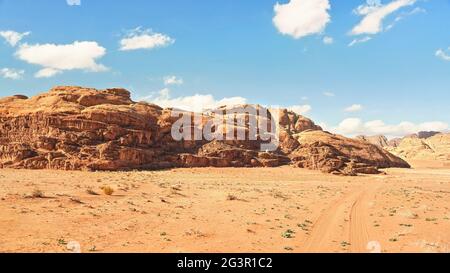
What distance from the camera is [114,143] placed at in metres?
55.7

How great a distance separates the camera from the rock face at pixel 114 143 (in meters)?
52.2

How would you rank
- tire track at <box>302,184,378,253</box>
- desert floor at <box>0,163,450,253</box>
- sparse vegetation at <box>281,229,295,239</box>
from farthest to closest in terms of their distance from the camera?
1. sparse vegetation at <box>281,229,295,239</box>
2. tire track at <box>302,184,378,253</box>
3. desert floor at <box>0,163,450,253</box>

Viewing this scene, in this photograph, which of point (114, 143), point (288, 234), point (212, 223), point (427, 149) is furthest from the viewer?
point (427, 149)

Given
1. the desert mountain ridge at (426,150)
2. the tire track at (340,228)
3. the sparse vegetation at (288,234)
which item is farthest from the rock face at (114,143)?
the sparse vegetation at (288,234)

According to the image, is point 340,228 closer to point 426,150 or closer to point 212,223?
point 212,223

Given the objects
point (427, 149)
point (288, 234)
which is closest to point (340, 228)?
point (288, 234)

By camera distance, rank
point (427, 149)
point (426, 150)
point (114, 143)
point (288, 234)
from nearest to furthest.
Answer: point (288, 234) < point (114, 143) < point (426, 150) < point (427, 149)

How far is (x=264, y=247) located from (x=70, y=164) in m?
42.8

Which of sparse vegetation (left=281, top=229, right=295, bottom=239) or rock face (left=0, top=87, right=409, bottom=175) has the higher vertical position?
rock face (left=0, top=87, right=409, bottom=175)

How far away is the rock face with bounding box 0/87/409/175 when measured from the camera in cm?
5222

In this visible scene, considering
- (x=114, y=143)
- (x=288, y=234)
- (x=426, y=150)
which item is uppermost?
(x=426, y=150)

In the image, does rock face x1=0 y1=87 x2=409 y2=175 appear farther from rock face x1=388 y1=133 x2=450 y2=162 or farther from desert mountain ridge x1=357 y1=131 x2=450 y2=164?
rock face x1=388 y1=133 x2=450 y2=162

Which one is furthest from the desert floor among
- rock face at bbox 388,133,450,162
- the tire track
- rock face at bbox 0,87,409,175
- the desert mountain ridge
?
rock face at bbox 388,133,450,162
